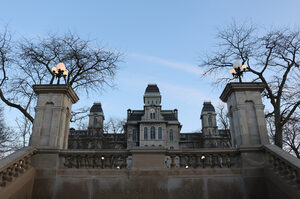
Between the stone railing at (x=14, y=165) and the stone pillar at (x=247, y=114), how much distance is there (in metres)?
6.74

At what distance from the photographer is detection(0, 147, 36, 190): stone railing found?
18.2 feet

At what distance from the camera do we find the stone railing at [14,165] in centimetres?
554

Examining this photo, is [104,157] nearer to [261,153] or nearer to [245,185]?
[245,185]

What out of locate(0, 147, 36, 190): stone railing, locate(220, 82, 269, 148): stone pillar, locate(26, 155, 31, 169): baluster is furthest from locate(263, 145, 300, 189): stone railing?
locate(26, 155, 31, 169): baluster

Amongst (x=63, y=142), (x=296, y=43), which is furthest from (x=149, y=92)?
(x=63, y=142)

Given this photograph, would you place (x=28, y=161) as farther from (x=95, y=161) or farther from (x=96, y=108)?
(x=96, y=108)

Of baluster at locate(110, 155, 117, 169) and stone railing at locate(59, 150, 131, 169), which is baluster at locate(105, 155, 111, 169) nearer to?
stone railing at locate(59, 150, 131, 169)

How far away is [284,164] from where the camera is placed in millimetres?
5785

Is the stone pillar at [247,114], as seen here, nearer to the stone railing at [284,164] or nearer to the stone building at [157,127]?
the stone railing at [284,164]

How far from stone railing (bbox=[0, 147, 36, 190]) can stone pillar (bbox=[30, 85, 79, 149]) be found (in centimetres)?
55

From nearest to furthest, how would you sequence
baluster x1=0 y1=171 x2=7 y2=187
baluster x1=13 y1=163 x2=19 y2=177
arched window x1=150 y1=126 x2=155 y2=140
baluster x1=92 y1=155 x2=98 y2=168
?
baluster x1=0 y1=171 x2=7 y2=187, baluster x1=13 y1=163 x2=19 y2=177, baluster x1=92 y1=155 x2=98 y2=168, arched window x1=150 y1=126 x2=155 y2=140

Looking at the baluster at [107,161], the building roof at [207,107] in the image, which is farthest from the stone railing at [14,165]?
the building roof at [207,107]

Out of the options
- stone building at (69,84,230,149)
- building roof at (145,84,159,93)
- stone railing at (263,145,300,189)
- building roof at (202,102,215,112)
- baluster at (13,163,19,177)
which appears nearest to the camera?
stone railing at (263,145,300,189)

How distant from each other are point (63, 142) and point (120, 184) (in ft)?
9.39
